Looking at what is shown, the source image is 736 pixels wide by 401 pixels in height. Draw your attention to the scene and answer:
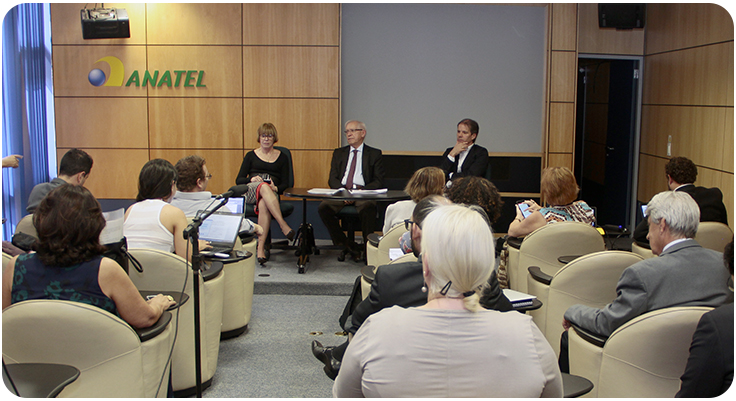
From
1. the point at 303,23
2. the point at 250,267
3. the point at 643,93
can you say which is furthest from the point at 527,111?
the point at 250,267

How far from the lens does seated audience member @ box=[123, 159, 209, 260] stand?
10.1 ft

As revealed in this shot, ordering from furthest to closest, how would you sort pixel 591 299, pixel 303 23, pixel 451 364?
pixel 303 23 → pixel 591 299 → pixel 451 364

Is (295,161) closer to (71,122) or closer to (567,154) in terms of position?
(71,122)

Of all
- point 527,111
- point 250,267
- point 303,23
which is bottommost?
point 250,267

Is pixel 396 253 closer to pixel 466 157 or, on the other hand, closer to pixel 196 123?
pixel 466 157

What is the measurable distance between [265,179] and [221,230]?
2595 mm

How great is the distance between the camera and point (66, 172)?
4.21m

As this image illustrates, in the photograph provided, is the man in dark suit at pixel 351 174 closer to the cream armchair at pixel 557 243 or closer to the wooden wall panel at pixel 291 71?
the wooden wall panel at pixel 291 71

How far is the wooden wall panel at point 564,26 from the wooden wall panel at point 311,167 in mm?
2848

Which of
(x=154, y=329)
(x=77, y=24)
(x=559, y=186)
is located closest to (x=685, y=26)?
(x=559, y=186)

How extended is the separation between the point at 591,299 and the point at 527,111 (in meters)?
4.75

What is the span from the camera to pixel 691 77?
614 centimetres

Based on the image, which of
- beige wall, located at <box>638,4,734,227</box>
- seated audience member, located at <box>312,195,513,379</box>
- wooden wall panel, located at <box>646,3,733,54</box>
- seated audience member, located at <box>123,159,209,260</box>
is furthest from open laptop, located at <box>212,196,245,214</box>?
wooden wall panel, located at <box>646,3,733,54</box>


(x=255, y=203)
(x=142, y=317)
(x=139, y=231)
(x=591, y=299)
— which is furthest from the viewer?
(x=255, y=203)
